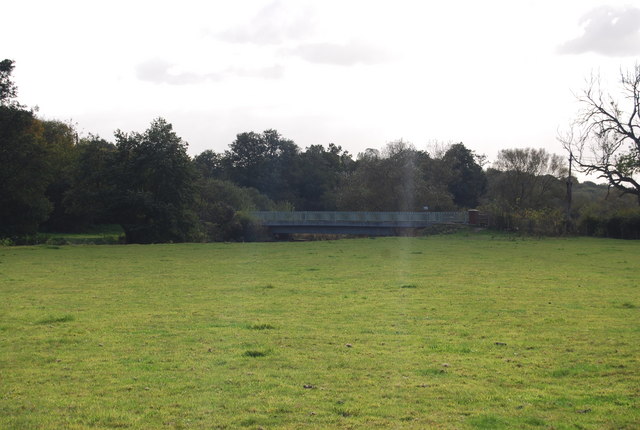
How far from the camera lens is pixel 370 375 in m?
8.31

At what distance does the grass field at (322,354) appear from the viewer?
6.79 metres

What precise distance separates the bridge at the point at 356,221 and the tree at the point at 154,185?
2265cm

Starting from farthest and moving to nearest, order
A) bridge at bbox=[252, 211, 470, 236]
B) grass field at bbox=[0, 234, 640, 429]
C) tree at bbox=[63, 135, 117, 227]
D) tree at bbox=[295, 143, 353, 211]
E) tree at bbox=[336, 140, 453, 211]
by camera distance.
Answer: tree at bbox=[295, 143, 353, 211] → tree at bbox=[336, 140, 453, 211] → bridge at bbox=[252, 211, 470, 236] → tree at bbox=[63, 135, 117, 227] → grass field at bbox=[0, 234, 640, 429]

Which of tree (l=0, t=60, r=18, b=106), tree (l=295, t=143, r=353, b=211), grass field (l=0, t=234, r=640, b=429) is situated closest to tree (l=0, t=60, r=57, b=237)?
tree (l=0, t=60, r=18, b=106)

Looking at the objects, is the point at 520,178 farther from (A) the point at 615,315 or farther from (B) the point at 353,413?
(B) the point at 353,413

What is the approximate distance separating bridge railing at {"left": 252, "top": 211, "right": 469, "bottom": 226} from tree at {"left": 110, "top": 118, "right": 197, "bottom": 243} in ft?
77.2

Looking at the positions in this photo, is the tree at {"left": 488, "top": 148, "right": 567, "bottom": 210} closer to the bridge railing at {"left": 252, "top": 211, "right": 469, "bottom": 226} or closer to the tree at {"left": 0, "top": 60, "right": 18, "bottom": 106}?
the bridge railing at {"left": 252, "top": 211, "right": 469, "bottom": 226}

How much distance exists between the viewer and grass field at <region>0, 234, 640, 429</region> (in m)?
6.79

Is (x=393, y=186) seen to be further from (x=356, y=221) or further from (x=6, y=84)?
(x=6, y=84)

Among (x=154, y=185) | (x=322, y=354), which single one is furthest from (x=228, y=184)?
(x=322, y=354)

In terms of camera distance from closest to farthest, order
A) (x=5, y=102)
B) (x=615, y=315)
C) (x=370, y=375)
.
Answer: (x=370, y=375) < (x=615, y=315) < (x=5, y=102)

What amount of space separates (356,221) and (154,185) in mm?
28609

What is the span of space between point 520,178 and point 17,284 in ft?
246

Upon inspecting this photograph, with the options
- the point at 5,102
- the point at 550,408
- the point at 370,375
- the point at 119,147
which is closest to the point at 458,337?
the point at 370,375
